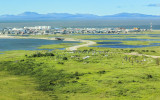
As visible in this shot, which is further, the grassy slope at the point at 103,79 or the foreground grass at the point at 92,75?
the foreground grass at the point at 92,75

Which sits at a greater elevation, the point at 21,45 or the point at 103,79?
the point at 103,79

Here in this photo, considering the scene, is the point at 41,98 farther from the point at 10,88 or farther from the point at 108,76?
the point at 108,76

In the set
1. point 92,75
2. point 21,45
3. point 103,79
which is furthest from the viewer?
point 21,45

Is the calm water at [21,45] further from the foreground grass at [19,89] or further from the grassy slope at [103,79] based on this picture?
the foreground grass at [19,89]

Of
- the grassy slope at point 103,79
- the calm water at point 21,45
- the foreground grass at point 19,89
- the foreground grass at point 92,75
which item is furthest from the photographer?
the calm water at point 21,45

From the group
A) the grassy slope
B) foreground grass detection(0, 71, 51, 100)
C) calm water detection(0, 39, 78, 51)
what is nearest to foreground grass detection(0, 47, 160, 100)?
the grassy slope

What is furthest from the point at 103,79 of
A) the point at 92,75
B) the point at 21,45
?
the point at 21,45

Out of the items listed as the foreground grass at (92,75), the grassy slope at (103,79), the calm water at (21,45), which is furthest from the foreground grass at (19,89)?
the calm water at (21,45)

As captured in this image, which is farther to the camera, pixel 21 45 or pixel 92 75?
pixel 21 45

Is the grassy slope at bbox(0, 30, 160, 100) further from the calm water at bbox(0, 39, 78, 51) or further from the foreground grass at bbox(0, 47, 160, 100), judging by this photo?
the calm water at bbox(0, 39, 78, 51)

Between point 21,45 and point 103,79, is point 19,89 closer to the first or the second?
point 103,79

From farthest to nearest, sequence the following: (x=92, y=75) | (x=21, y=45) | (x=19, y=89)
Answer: (x=21, y=45)
(x=92, y=75)
(x=19, y=89)

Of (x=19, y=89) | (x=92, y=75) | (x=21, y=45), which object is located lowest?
(x=21, y=45)
